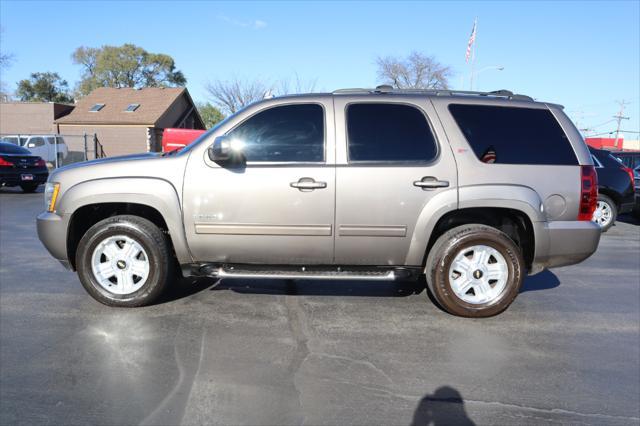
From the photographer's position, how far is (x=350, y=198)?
13.1 feet

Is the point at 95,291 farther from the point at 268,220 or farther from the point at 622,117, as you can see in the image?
the point at 622,117

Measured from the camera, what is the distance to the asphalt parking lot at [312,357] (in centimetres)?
272

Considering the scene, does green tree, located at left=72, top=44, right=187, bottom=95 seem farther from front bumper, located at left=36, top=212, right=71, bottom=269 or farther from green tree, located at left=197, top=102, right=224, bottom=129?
front bumper, located at left=36, top=212, right=71, bottom=269

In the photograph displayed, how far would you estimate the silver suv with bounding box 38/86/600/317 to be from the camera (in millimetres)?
3994

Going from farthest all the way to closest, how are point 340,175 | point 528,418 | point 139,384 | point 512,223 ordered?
point 512,223
point 340,175
point 139,384
point 528,418

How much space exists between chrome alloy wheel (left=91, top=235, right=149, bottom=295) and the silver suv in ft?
0.04

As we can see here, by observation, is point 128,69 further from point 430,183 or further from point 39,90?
point 430,183

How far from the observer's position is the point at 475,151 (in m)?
4.09

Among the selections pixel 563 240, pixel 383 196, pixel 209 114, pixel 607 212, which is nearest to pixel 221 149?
pixel 383 196

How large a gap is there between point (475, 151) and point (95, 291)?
12.1 feet

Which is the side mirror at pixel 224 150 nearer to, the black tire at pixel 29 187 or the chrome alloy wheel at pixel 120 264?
the chrome alloy wheel at pixel 120 264

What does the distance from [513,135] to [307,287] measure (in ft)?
8.45

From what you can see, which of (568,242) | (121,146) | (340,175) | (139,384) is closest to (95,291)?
(139,384)

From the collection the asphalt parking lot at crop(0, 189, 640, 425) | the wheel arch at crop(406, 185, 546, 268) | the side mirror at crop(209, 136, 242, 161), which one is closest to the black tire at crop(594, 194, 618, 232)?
the asphalt parking lot at crop(0, 189, 640, 425)
